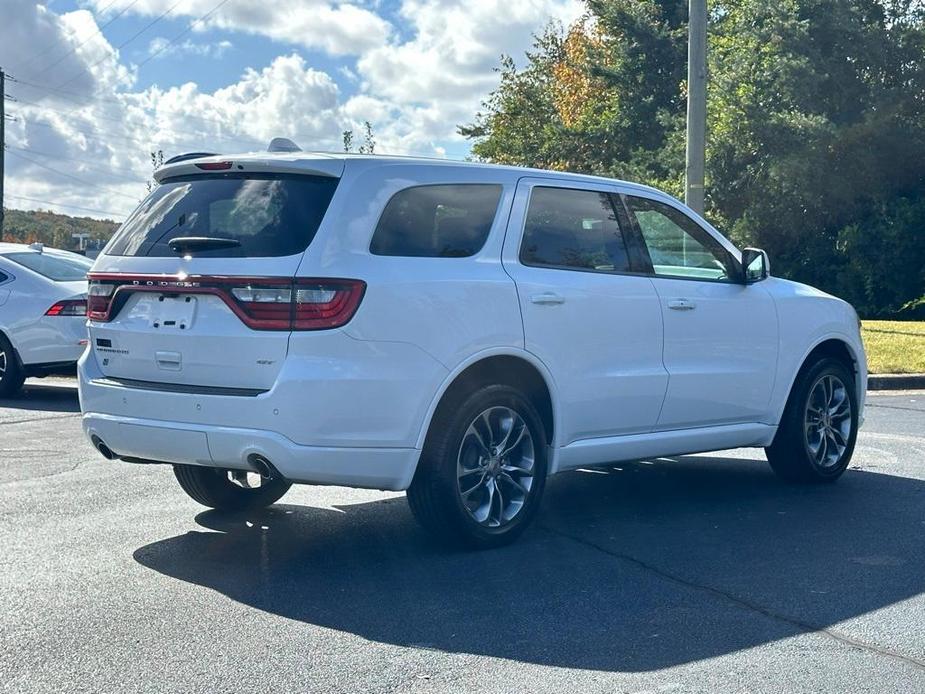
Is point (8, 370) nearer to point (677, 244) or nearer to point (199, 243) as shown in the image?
point (199, 243)

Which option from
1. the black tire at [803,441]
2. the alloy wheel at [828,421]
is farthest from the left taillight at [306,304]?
the alloy wheel at [828,421]

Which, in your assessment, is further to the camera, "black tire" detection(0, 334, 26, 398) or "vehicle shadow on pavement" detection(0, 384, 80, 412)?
"black tire" detection(0, 334, 26, 398)

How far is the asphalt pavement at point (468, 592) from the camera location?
14.4 feet

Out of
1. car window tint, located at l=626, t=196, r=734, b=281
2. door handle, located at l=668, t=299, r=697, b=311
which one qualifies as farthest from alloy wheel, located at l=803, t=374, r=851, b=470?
door handle, located at l=668, t=299, r=697, b=311

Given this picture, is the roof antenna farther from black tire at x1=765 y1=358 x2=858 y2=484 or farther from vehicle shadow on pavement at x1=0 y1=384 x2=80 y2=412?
vehicle shadow on pavement at x1=0 y1=384 x2=80 y2=412

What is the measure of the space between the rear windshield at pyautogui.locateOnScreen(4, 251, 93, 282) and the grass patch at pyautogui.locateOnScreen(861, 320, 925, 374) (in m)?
8.88

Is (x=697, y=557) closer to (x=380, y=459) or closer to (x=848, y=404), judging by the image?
(x=380, y=459)

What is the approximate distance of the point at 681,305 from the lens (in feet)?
23.4

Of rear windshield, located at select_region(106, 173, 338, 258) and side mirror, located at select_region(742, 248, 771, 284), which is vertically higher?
rear windshield, located at select_region(106, 173, 338, 258)

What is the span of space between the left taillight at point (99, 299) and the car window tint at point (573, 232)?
2.01m

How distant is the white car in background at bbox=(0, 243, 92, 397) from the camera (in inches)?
502

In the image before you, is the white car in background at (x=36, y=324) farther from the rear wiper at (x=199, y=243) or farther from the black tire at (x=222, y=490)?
the rear wiper at (x=199, y=243)

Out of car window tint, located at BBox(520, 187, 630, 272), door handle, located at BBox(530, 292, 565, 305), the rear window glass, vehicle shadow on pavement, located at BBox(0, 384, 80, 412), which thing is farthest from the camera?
vehicle shadow on pavement, located at BBox(0, 384, 80, 412)

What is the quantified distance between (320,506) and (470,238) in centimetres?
199
